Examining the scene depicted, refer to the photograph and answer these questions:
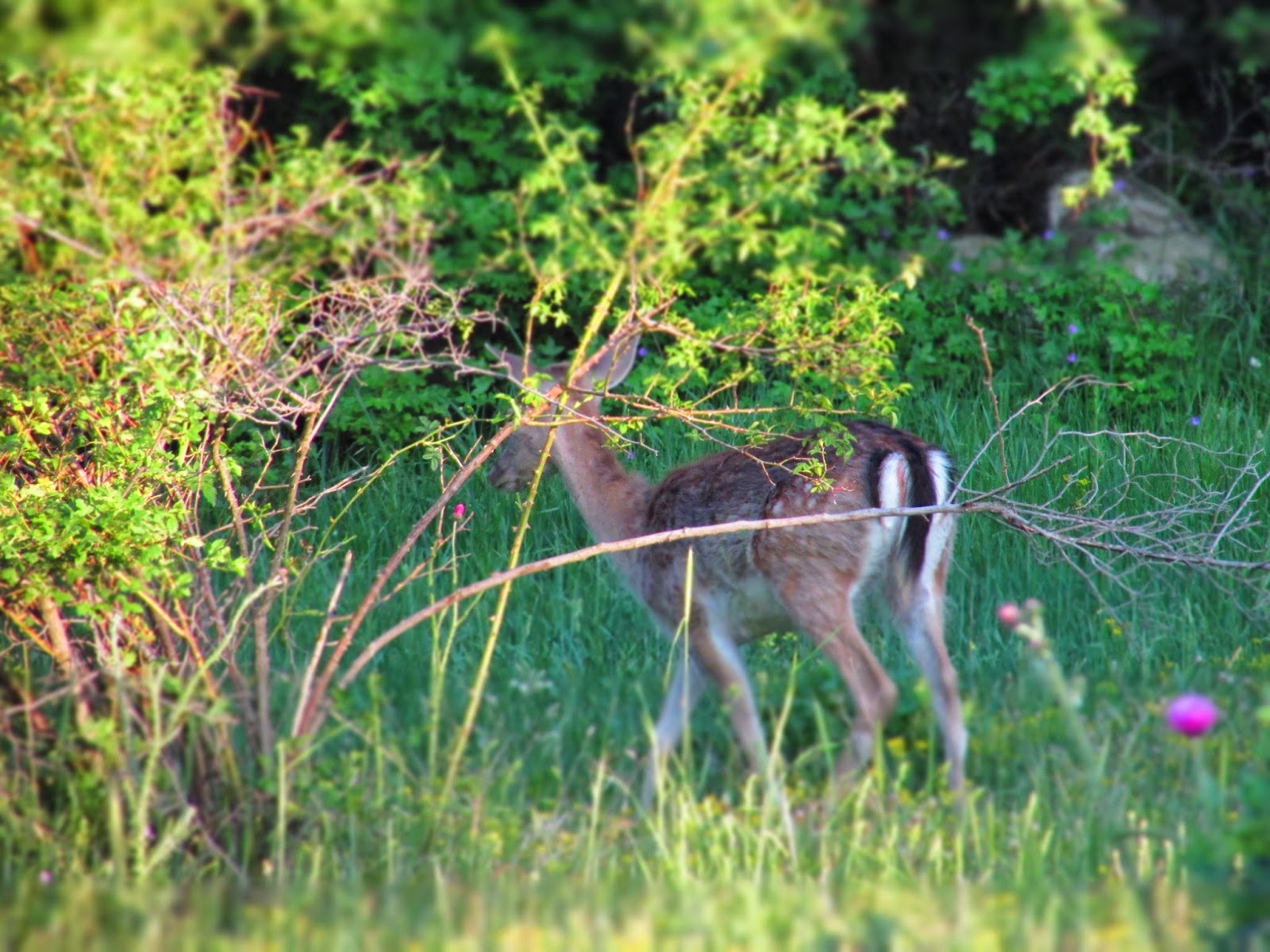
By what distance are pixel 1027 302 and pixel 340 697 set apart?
20.6 feet

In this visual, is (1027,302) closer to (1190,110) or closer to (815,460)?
(1190,110)

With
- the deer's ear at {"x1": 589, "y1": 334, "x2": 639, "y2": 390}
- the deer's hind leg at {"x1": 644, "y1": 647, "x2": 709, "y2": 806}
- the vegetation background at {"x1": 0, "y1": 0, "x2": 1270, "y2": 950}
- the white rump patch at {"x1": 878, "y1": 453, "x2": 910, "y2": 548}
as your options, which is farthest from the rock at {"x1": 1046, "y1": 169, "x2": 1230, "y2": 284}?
the deer's hind leg at {"x1": 644, "y1": 647, "x2": 709, "y2": 806}

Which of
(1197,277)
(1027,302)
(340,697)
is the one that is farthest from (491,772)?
(1197,277)

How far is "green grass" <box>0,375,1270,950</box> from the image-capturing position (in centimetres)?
312

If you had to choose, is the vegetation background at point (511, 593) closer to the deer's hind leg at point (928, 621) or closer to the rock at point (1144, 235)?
the deer's hind leg at point (928, 621)

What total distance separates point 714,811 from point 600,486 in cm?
228

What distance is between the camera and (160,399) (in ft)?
16.9

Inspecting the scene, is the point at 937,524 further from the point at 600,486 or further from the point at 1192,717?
the point at 1192,717

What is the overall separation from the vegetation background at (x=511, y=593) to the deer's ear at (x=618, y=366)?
25 centimetres

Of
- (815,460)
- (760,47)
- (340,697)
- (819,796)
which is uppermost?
(760,47)

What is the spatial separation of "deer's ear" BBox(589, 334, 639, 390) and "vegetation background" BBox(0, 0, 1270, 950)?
25 centimetres

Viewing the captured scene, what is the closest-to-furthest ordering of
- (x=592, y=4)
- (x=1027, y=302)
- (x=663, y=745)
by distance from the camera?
1. (x=592, y=4)
2. (x=663, y=745)
3. (x=1027, y=302)

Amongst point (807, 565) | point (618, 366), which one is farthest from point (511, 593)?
point (807, 565)

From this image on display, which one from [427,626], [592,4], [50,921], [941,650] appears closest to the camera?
[50,921]
